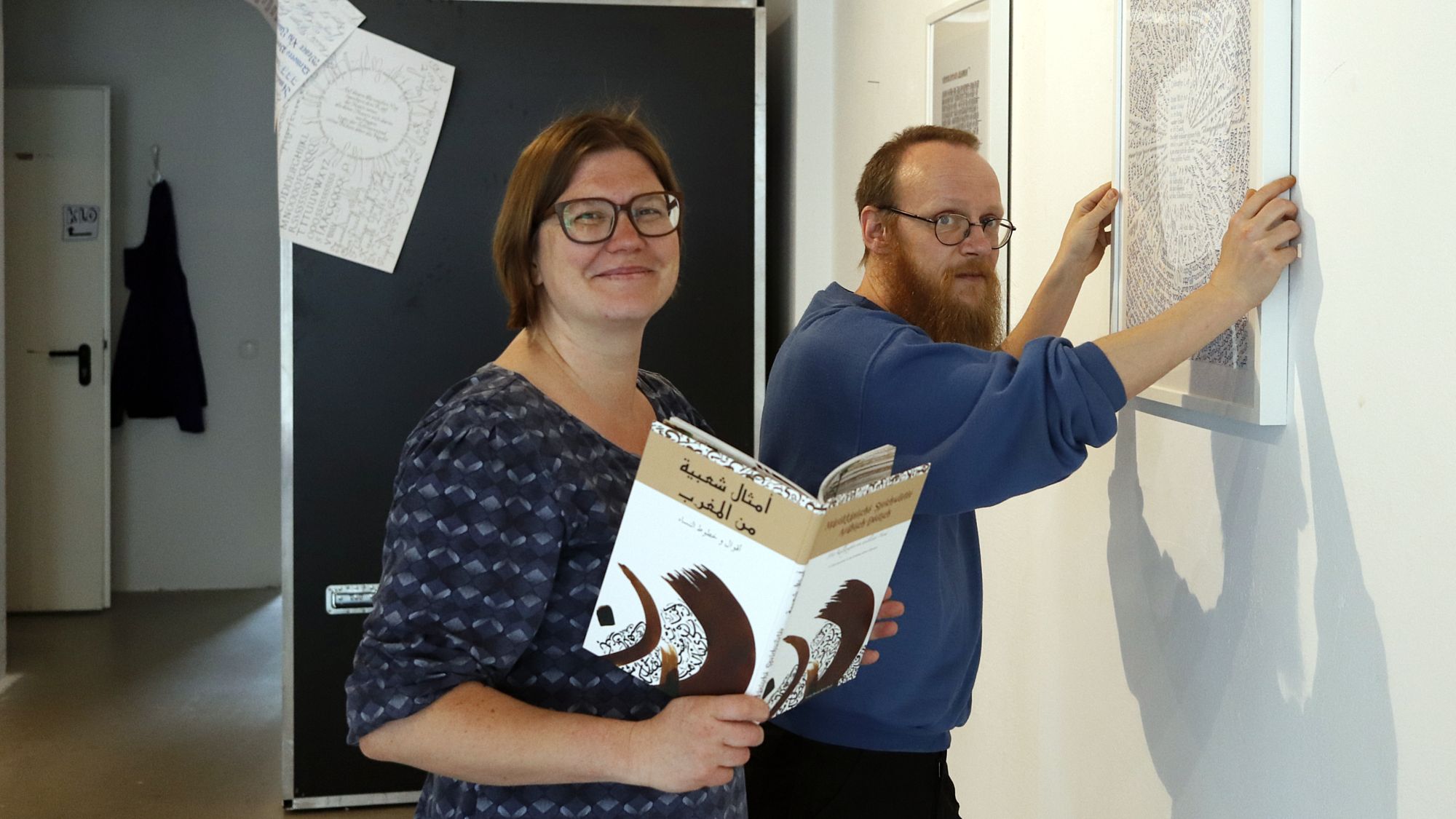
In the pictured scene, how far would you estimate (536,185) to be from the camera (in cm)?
144

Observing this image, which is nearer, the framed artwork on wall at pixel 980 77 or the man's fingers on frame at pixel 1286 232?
the man's fingers on frame at pixel 1286 232

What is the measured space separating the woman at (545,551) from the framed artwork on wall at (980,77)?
108 cm

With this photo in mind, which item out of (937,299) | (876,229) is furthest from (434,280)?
(937,299)

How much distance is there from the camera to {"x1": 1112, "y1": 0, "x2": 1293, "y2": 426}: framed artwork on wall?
145 centimetres

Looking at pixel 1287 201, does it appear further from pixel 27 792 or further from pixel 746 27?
pixel 27 792

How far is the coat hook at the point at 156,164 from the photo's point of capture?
6.27 m

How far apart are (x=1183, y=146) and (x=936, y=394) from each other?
0.46m

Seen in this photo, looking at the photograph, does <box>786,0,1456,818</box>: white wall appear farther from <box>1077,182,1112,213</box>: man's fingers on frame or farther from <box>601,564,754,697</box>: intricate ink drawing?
<box>601,564,754,697</box>: intricate ink drawing

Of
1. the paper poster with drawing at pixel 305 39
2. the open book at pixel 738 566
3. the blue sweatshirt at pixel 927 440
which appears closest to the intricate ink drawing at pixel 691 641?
the open book at pixel 738 566

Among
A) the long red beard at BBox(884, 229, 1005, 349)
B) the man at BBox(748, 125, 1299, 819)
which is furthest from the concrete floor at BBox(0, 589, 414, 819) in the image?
the long red beard at BBox(884, 229, 1005, 349)

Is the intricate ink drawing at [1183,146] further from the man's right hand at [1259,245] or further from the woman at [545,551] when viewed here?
the woman at [545,551]

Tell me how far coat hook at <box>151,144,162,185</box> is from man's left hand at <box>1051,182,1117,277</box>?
550 centimetres

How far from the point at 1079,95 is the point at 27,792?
11.6ft

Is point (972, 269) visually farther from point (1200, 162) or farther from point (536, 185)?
point (536, 185)
